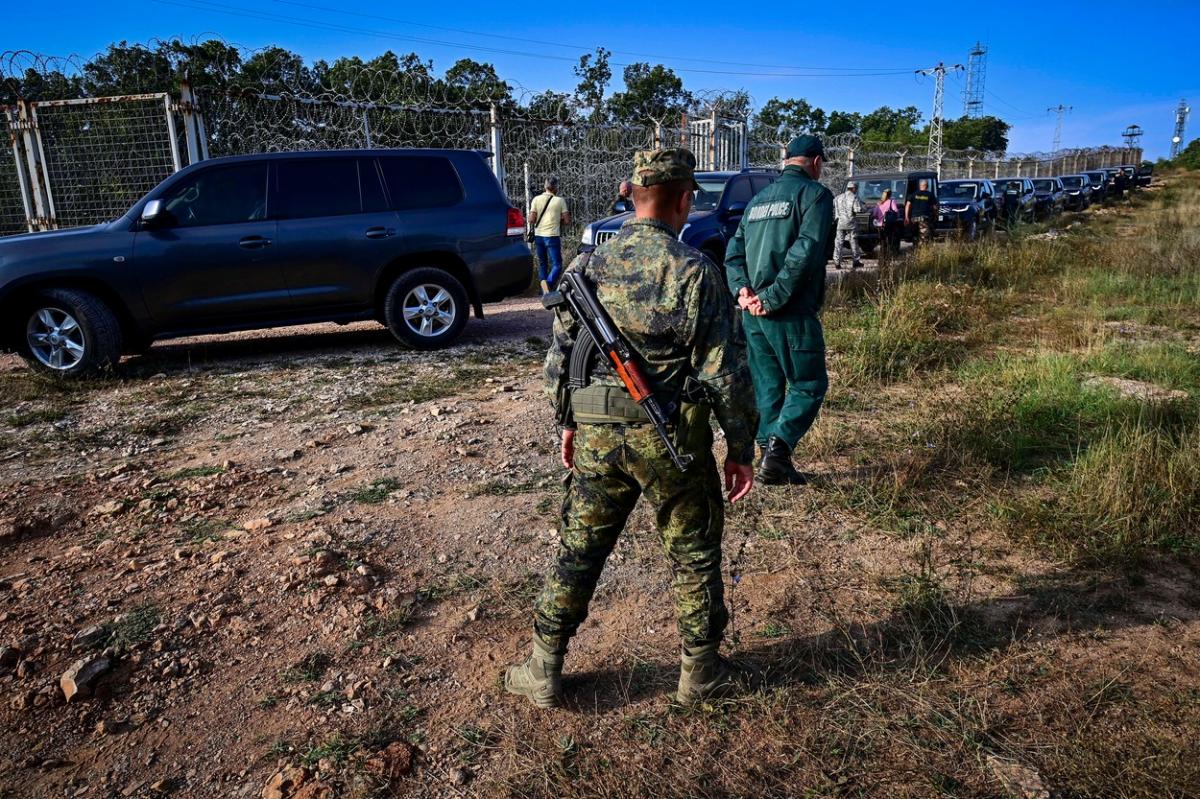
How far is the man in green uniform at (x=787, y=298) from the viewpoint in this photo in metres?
3.77

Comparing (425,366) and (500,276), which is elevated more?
(500,276)

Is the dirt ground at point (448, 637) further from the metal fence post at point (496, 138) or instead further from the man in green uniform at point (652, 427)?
the metal fence post at point (496, 138)

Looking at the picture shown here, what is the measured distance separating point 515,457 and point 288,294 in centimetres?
328

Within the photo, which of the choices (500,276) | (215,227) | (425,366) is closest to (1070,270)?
(500,276)

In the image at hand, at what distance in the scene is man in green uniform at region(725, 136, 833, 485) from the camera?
3.77 meters

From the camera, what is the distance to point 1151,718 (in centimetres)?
231

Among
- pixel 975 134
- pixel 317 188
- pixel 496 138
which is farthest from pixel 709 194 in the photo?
pixel 975 134

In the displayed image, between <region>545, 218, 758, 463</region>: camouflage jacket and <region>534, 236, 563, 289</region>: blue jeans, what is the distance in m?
8.41

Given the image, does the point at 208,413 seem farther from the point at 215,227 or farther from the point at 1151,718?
the point at 1151,718

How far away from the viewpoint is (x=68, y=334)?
20.1 feet

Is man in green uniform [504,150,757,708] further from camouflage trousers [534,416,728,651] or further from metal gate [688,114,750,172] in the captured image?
metal gate [688,114,750,172]

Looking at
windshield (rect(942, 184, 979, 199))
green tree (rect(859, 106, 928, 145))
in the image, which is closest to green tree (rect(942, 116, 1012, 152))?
green tree (rect(859, 106, 928, 145))

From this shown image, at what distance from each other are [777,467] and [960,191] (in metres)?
18.8

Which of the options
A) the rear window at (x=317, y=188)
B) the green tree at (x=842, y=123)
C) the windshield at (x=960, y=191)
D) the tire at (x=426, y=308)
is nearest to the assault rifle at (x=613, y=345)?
the tire at (x=426, y=308)
